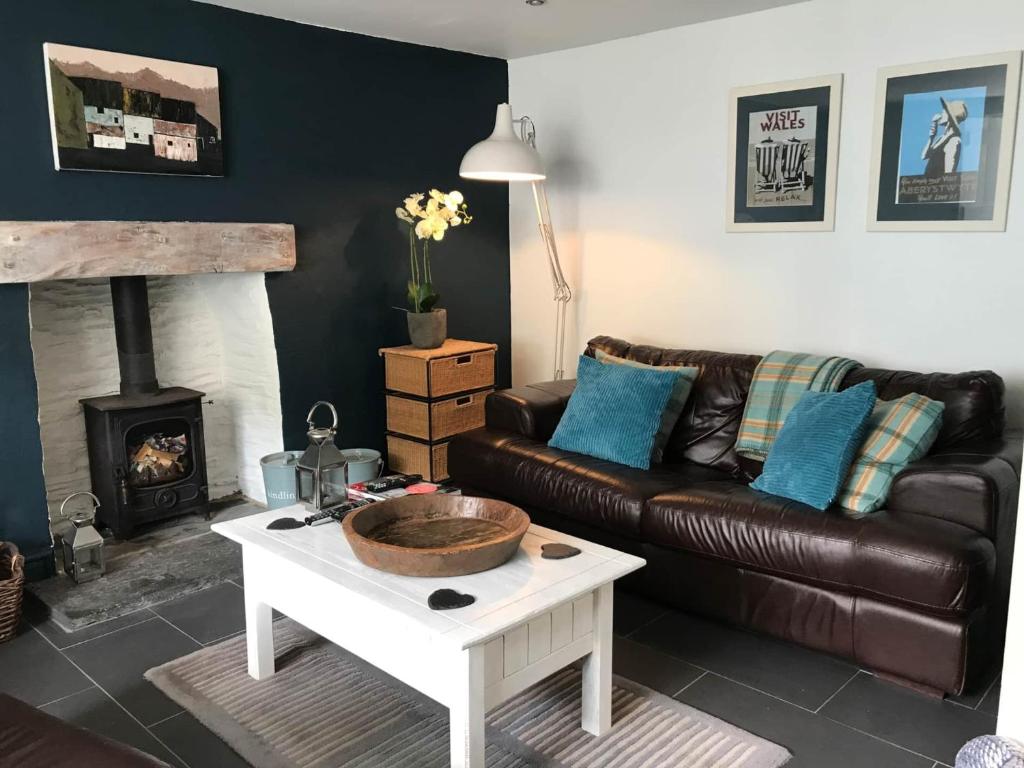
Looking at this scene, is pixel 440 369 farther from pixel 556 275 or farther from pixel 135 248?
pixel 135 248

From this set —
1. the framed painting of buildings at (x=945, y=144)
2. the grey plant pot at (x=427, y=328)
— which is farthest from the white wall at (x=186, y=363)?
the framed painting of buildings at (x=945, y=144)

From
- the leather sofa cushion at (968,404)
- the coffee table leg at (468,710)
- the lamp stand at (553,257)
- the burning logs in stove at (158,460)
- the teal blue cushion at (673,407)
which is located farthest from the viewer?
the lamp stand at (553,257)

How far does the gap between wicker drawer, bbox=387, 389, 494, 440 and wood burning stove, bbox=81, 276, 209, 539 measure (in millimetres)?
972

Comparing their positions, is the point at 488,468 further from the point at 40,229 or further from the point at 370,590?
the point at 40,229

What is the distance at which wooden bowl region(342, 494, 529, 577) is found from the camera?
2111 millimetres

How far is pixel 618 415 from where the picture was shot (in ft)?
11.1

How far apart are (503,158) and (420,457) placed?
1530 millimetres

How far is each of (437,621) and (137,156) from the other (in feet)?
8.18

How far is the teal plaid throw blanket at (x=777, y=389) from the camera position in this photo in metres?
3.24

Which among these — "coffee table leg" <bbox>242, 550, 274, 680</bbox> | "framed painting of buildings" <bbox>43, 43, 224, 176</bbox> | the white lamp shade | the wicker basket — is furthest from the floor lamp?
the wicker basket

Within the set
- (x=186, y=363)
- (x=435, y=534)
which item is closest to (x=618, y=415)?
(x=435, y=534)

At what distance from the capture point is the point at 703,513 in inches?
111

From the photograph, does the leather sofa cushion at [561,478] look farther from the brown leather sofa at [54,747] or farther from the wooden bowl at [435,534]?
the brown leather sofa at [54,747]

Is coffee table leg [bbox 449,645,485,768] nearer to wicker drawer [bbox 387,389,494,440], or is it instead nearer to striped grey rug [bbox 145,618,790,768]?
striped grey rug [bbox 145,618,790,768]
